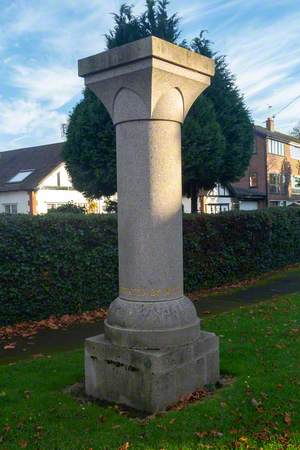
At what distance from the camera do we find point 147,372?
165 inches

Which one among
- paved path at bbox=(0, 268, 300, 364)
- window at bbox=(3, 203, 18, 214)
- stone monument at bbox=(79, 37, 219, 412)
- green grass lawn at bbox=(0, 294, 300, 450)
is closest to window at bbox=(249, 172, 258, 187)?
window at bbox=(3, 203, 18, 214)

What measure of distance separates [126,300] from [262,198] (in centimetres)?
3747

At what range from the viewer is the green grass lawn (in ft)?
11.8

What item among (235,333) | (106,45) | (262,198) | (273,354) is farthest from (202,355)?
(262,198)

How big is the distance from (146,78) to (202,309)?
5.89m

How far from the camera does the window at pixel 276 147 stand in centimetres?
4329

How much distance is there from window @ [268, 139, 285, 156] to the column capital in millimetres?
39892

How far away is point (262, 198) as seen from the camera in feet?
133

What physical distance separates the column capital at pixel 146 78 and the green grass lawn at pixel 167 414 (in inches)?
105

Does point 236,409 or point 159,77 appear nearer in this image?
point 236,409

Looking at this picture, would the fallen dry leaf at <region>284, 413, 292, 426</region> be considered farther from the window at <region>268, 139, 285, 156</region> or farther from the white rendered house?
the window at <region>268, 139, 285, 156</region>

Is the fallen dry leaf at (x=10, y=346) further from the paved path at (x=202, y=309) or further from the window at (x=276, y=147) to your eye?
the window at (x=276, y=147)

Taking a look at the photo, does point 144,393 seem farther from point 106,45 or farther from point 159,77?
point 106,45

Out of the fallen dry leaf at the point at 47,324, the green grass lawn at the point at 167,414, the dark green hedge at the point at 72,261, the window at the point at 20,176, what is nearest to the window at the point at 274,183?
the window at the point at 20,176
